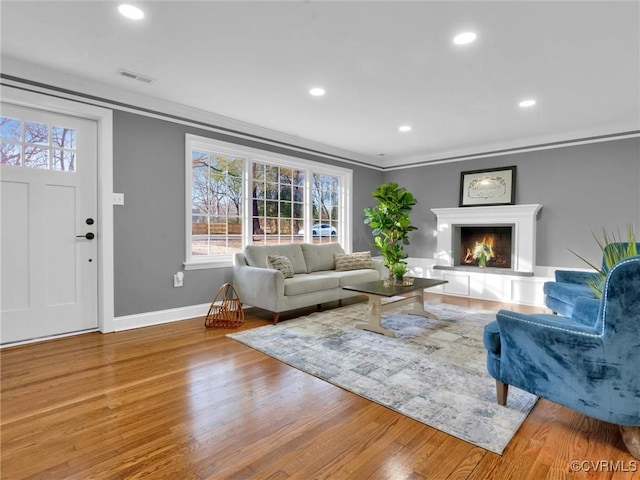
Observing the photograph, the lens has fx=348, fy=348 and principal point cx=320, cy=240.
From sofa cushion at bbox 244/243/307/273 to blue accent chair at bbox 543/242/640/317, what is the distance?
3.00 m

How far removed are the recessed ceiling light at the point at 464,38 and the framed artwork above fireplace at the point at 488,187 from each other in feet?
11.4

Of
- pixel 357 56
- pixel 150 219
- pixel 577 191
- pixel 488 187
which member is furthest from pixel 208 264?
pixel 577 191

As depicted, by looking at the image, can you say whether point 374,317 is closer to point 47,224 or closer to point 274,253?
point 274,253

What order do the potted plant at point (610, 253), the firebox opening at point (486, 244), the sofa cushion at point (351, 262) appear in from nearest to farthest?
the potted plant at point (610, 253) → the sofa cushion at point (351, 262) → the firebox opening at point (486, 244)

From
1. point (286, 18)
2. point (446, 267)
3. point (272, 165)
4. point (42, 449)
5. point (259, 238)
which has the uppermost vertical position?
point (286, 18)

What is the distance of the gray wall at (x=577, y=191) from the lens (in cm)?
457

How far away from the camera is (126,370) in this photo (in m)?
2.61

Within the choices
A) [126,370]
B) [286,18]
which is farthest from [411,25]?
[126,370]

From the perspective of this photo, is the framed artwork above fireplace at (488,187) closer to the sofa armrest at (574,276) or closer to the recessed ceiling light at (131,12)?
the sofa armrest at (574,276)

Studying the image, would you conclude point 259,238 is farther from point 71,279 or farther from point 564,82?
point 564,82

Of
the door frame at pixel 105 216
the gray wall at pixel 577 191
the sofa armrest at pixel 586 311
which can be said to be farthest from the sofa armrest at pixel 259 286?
the gray wall at pixel 577 191

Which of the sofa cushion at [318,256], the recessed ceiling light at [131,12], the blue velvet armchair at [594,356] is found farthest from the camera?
the sofa cushion at [318,256]

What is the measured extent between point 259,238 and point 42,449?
3.56m

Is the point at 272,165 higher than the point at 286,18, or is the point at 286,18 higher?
the point at 286,18
